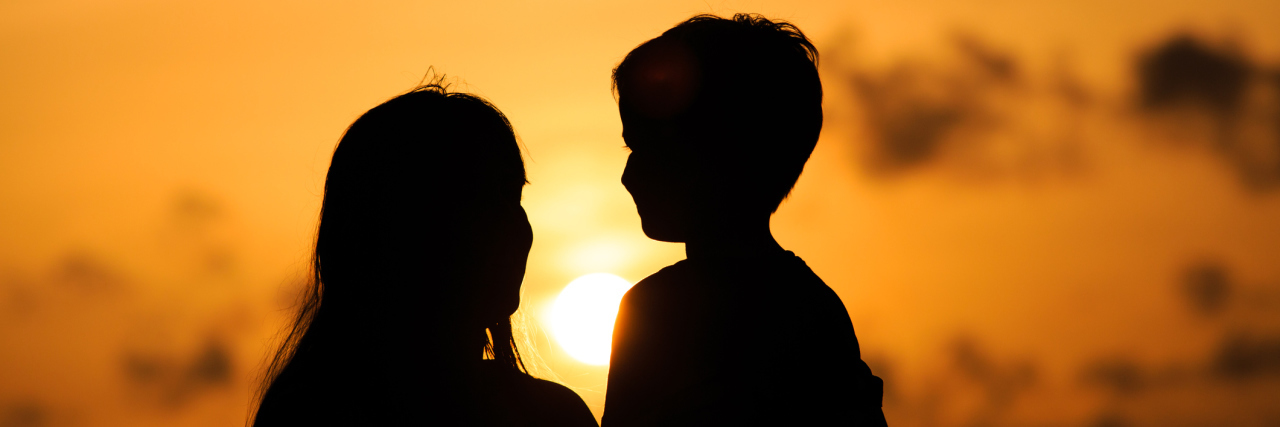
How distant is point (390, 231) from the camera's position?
456 cm

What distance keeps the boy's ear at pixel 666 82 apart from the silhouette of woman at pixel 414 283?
90 centimetres

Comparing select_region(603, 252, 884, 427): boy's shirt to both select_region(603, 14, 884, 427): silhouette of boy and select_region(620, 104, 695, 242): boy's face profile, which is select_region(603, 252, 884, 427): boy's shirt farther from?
select_region(620, 104, 695, 242): boy's face profile

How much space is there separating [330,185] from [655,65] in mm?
1985

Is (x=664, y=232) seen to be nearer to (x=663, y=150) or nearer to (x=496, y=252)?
(x=663, y=150)

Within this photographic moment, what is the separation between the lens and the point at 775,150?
207 inches

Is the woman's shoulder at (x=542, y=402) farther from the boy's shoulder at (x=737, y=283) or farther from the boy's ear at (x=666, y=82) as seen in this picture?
the boy's ear at (x=666, y=82)

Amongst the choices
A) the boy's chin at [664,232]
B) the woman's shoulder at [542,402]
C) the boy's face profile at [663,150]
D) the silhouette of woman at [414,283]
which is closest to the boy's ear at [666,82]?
the boy's face profile at [663,150]

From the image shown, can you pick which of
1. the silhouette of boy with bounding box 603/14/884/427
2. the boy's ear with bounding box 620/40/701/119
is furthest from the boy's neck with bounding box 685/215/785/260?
the boy's ear with bounding box 620/40/701/119

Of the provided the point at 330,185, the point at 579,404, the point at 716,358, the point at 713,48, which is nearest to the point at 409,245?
the point at 330,185

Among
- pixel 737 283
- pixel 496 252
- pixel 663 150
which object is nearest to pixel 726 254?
pixel 737 283

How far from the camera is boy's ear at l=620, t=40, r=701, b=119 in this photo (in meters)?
5.01

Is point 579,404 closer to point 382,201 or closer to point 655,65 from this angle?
point 382,201

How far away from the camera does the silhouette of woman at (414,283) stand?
442cm

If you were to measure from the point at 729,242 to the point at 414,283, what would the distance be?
174 centimetres
